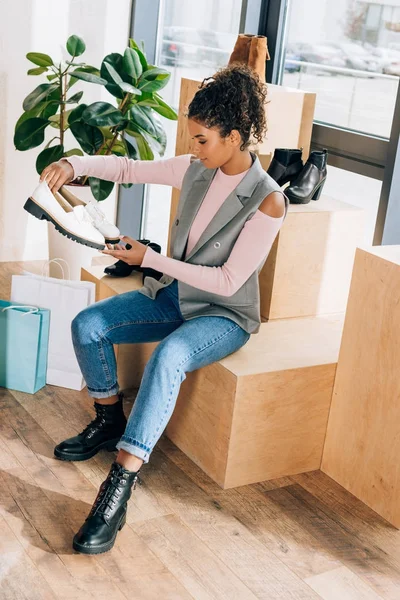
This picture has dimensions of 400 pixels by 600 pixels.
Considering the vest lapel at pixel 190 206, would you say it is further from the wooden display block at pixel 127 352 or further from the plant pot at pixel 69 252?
the plant pot at pixel 69 252

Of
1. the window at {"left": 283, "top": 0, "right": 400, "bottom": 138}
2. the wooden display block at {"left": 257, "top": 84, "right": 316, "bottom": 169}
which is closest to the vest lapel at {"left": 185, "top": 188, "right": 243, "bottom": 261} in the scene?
the wooden display block at {"left": 257, "top": 84, "right": 316, "bottom": 169}

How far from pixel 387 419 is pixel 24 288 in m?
1.27

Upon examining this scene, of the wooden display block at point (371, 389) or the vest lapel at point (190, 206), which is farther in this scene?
the vest lapel at point (190, 206)

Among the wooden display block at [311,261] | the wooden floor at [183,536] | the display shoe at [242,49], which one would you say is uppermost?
the display shoe at [242,49]

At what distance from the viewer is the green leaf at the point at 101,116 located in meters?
3.04

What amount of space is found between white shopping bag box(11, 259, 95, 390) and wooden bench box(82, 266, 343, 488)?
50cm

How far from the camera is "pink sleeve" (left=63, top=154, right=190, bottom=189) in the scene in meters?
2.33

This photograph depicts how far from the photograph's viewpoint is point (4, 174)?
12.5ft

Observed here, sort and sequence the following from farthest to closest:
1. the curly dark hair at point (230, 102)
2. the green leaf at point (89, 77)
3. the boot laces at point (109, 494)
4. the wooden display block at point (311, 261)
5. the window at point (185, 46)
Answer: the window at point (185, 46)
the green leaf at point (89, 77)
the wooden display block at point (311, 261)
the curly dark hair at point (230, 102)
the boot laces at point (109, 494)

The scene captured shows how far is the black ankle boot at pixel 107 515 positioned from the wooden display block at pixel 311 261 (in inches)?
33.0

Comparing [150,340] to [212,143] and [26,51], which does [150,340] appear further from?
[26,51]

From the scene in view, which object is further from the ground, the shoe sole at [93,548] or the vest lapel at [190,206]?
the vest lapel at [190,206]

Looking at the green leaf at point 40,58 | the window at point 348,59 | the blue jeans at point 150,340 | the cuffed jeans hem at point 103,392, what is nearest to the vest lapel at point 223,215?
the blue jeans at point 150,340

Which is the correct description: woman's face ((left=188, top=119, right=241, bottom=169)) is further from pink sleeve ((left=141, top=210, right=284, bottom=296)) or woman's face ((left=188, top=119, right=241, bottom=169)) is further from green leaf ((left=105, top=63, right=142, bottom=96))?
green leaf ((left=105, top=63, right=142, bottom=96))
